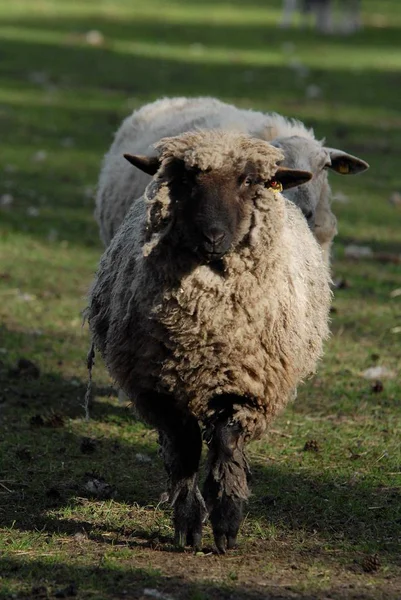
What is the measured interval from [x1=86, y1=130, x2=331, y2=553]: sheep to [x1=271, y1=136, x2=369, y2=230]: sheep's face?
1.86 meters

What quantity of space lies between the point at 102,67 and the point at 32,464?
1540 centimetres

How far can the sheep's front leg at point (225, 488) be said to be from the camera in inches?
184

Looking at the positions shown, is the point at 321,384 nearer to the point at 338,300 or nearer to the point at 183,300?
the point at 338,300

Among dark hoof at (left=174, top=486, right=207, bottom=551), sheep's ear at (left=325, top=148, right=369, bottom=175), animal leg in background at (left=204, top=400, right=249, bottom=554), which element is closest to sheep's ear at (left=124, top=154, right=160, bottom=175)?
animal leg in background at (left=204, top=400, right=249, bottom=554)

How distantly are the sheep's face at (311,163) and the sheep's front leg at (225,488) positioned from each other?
2.33 meters

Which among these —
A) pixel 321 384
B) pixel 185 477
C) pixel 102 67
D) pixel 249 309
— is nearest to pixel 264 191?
pixel 249 309

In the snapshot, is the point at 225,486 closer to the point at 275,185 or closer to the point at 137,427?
the point at 275,185

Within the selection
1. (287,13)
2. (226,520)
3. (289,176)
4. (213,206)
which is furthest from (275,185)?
(287,13)

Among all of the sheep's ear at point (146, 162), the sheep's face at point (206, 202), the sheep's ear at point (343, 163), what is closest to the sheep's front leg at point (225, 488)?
the sheep's face at point (206, 202)

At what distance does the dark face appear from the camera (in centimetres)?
448

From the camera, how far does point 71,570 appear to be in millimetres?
4465

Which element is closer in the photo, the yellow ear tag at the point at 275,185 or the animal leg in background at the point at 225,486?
the animal leg in background at the point at 225,486

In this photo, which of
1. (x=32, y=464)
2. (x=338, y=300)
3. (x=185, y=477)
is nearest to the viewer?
(x=185, y=477)

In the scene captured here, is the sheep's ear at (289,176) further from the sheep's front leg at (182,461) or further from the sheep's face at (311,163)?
the sheep's face at (311,163)
